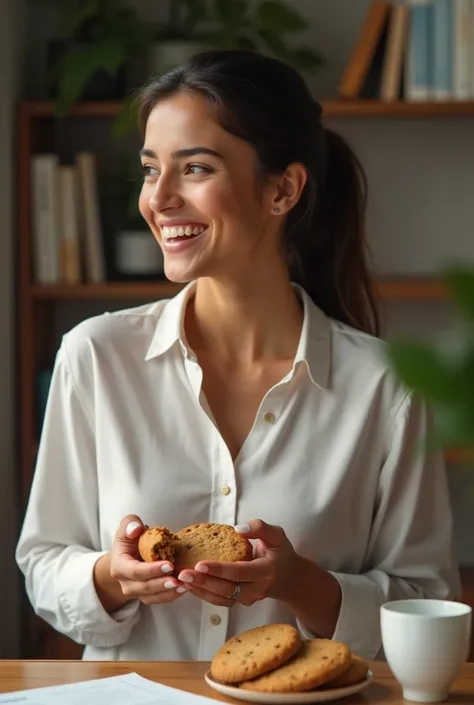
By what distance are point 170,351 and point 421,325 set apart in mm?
1733

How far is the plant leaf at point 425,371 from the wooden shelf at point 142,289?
2.69m

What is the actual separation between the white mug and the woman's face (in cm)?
74

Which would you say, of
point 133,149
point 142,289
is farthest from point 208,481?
point 133,149

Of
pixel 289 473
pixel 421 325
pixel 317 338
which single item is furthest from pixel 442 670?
pixel 421 325

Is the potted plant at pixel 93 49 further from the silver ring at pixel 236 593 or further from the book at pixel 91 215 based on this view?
the silver ring at pixel 236 593

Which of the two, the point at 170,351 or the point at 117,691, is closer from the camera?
the point at 117,691

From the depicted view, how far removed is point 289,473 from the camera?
168 centimetres

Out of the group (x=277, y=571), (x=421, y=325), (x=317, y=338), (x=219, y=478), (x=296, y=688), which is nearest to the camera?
(x=296, y=688)

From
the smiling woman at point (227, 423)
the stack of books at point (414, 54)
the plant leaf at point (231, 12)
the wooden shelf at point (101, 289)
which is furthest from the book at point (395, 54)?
the smiling woman at point (227, 423)

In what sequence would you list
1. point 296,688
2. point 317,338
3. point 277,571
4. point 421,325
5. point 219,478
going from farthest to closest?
point 421,325 < point 317,338 < point 219,478 < point 277,571 < point 296,688

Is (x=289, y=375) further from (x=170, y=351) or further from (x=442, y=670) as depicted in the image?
(x=442, y=670)

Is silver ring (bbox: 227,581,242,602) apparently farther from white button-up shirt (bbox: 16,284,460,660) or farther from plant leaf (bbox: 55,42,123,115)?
plant leaf (bbox: 55,42,123,115)

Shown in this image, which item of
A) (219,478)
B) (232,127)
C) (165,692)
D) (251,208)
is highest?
(232,127)

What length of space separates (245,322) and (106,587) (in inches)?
19.8
